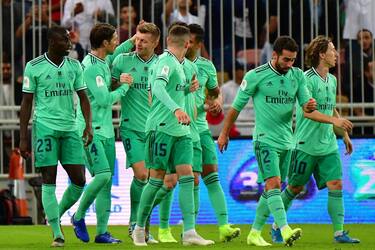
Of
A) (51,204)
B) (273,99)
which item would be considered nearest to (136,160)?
(51,204)

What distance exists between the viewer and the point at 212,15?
19750 millimetres

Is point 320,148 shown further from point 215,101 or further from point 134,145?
point 134,145

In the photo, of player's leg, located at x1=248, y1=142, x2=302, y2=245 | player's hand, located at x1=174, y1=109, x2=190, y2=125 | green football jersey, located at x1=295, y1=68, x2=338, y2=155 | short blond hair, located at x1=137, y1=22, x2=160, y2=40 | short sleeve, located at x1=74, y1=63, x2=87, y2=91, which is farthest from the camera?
green football jersey, located at x1=295, y1=68, x2=338, y2=155

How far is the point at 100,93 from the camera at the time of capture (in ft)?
47.3

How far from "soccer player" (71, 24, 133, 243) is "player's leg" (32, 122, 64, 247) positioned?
0.91m

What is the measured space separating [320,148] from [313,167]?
0.24 meters

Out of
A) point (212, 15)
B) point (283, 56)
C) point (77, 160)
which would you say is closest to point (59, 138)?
point (77, 160)

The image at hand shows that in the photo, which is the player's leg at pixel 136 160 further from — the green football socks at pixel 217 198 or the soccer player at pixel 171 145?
the soccer player at pixel 171 145

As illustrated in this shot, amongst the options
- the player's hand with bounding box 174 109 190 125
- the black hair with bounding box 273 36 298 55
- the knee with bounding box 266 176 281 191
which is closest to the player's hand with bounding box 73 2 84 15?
the black hair with bounding box 273 36 298 55

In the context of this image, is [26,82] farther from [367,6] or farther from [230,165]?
[367,6]

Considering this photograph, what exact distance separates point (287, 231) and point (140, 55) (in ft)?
9.24

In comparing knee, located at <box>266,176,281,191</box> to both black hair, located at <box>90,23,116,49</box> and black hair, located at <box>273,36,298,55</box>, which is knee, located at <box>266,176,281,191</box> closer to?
black hair, located at <box>273,36,298,55</box>

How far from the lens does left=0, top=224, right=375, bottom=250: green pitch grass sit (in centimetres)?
1361

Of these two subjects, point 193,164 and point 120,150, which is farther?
point 120,150
